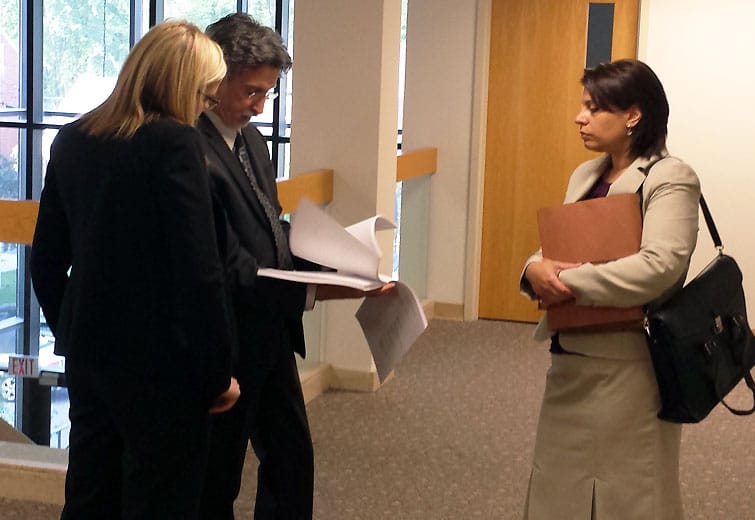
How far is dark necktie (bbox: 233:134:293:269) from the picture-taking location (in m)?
2.62

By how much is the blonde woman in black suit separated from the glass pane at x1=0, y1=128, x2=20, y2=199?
867 centimetres

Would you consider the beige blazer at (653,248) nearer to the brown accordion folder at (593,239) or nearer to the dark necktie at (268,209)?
the brown accordion folder at (593,239)

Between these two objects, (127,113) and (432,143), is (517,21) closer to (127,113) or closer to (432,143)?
(432,143)

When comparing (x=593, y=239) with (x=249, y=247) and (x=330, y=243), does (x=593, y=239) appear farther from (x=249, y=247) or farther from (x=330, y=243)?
(x=249, y=247)

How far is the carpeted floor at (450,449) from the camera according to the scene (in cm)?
395

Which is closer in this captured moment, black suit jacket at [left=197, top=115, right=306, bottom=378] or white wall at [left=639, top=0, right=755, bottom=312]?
black suit jacket at [left=197, top=115, right=306, bottom=378]

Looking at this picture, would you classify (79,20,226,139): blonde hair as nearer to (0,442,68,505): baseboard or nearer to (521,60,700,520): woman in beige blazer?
(521,60,700,520): woman in beige blazer

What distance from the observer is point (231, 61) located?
2.54 metres

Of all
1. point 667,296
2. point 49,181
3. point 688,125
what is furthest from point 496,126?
point 49,181

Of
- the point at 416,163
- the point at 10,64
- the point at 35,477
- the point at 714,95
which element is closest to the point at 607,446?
the point at 35,477

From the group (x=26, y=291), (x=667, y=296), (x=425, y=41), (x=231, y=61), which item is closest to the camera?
(x=231, y=61)

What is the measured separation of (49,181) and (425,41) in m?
4.86

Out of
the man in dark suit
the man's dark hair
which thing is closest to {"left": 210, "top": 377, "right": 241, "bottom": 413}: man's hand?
the man in dark suit

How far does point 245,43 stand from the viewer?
2553 millimetres
